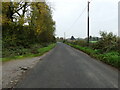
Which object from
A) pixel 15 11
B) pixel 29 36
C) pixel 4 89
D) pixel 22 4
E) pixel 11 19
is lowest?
pixel 4 89

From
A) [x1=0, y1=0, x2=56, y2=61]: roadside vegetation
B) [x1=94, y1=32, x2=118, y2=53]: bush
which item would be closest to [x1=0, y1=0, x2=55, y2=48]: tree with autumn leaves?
[x1=0, y1=0, x2=56, y2=61]: roadside vegetation

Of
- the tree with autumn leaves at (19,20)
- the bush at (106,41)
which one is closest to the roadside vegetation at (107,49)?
the bush at (106,41)

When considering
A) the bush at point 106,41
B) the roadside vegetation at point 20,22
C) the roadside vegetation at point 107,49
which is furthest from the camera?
the roadside vegetation at point 20,22

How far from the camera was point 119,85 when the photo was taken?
4.63 meters

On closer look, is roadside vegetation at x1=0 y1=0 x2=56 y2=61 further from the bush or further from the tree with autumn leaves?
the bush

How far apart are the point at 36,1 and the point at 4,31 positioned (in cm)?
803

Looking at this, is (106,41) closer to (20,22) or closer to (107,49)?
(107,49)

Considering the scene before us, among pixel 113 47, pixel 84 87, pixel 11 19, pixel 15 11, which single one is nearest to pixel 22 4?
pixel 15 11

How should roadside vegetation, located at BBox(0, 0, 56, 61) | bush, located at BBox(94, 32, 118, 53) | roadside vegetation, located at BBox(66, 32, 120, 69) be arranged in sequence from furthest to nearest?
roadside vegetation, located at BBox(0, 0, 56, 61), bush, located at BBox(94, 32, 118, 53), roadside vegetation, located at BBox(66, 32, 120, 69)

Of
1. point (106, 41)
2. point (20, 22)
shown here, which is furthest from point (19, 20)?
point (106, 41)

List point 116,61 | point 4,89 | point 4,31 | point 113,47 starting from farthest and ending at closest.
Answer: point 4,31, point 113,47, point 116,61, point 4,89

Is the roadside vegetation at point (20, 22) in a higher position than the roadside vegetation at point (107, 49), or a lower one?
higher

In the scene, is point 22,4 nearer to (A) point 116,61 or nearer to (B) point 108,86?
(A) point 116,61

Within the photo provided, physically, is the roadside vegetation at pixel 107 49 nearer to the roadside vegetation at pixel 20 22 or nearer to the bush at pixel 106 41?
the bush at pixel 106 41
